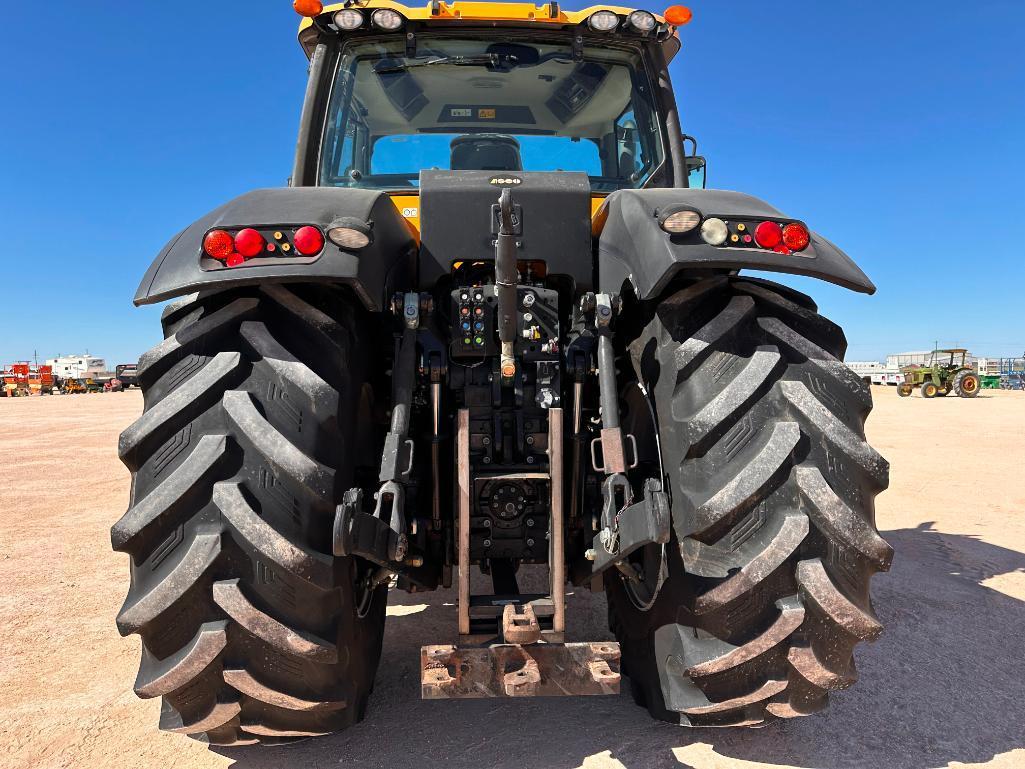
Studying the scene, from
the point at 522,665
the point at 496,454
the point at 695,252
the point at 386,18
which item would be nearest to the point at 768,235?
the point at 695,252

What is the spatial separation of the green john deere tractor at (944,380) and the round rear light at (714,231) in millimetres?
30747

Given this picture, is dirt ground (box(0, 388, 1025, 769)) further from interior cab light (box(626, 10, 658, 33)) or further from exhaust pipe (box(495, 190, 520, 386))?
interior cab light (box(626, 10, 658, 33))

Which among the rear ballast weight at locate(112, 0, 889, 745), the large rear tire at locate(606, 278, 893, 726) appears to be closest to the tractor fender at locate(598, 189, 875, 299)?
the rear ballast weight at locate(112, 0, 889, 745)

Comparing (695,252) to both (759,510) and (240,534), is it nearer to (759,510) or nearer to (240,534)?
(759,510)

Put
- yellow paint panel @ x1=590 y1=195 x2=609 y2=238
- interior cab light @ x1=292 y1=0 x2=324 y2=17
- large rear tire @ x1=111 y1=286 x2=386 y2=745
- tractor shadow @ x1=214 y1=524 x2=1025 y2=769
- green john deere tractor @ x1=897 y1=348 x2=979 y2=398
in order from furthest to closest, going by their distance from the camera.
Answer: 1. green john deere tractor @ x1=897 y1=348 x2=979 y2=398
2. interior cab light @ x1=292 y1=0 x2=324 y2=17
3. yellow paint panel @ x1=590 y1=195 x2=609 y2=238
4. tractor shadow @ x1=214 y1=524 x2=1025 y2=769
5. large rear tire @ x1=111 y1=286 x2=386 y2=745

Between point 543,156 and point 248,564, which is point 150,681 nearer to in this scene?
point 248,564

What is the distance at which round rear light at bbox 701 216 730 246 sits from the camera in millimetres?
1953

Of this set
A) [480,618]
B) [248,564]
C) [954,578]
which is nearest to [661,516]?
[480,618]

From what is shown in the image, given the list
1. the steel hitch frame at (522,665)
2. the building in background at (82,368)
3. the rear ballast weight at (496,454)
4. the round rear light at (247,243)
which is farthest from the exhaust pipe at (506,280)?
the building in background at (82,368)

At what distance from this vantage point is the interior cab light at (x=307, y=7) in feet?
9.12

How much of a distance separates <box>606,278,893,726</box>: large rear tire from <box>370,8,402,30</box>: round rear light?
1.85 m

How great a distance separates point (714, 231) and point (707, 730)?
64.4 inches

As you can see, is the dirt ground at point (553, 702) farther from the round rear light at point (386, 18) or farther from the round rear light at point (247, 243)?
the round rear light at point (386, 18)

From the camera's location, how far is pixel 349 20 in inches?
116
